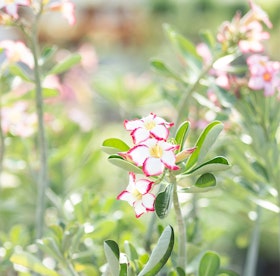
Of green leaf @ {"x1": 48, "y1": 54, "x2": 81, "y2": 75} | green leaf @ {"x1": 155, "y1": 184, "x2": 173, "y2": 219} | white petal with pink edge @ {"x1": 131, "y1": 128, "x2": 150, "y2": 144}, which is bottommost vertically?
green leaf @ {"x1": 155, "y1": 184, "x2": 173, "y2": 219}

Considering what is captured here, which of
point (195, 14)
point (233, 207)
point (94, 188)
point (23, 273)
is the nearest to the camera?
point (23, 273)

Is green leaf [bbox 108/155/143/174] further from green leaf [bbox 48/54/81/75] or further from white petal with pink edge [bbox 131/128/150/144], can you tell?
green leaf [bbox 48/54/81/75]

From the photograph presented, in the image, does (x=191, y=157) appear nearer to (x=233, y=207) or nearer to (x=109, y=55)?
(x=233, y=207)

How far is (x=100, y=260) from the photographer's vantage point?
31.4 inches

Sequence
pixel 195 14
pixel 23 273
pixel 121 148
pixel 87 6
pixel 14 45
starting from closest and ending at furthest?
pixel 121 148 < pixel 23 273 < pixel 14 45 < pixel 195 14 < pixel 87 6

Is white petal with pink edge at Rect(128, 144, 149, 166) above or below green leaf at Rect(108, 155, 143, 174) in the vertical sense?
above

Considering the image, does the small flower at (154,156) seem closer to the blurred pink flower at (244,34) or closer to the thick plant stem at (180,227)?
the thick plant stem at (180,227)

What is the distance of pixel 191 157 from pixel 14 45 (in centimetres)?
34

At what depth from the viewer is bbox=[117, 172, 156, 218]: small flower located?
0.50 m

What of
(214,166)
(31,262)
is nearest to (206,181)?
(214,166)

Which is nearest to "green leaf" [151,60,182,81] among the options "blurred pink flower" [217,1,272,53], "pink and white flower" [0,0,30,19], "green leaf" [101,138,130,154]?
"blurred pink flower" [217,1,272,53]

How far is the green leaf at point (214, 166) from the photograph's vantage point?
496mm

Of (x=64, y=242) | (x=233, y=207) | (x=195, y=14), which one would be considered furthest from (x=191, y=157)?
(x=195, y=14)

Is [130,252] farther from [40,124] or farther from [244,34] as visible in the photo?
[244,34]
